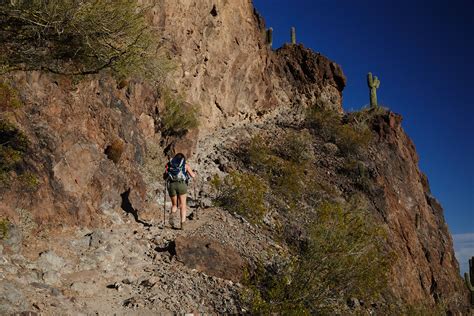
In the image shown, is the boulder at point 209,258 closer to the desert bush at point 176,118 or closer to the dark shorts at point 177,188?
the dark shorts at point 177,188

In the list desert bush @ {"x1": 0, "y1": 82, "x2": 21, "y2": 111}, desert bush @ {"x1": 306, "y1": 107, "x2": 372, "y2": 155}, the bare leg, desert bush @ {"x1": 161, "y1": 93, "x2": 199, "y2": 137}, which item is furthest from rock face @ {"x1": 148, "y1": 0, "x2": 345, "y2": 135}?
desert bush @ {"x1": 0, "y1": 82, "x2": 21, "y2": 111}

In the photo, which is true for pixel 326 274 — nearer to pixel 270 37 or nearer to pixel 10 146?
pixel 10 146

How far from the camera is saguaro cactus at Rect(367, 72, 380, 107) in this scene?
24067mm

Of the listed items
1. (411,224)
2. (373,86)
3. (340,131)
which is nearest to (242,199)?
(340,131)

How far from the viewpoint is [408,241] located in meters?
17.6

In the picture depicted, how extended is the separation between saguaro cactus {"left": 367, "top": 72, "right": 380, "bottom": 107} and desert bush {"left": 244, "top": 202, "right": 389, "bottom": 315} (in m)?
15.8

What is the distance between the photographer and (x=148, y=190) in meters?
10.3

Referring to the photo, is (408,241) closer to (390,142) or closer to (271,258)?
(390,142)

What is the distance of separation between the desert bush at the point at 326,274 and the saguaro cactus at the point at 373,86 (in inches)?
623

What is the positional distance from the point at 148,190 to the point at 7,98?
A: 161 inches

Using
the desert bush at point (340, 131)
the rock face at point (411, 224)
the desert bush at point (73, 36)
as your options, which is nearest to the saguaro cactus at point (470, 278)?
the rock face at point (411, 224)

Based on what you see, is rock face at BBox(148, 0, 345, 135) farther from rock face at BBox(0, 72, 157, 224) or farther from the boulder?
the boulder

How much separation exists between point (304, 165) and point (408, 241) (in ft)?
19.0

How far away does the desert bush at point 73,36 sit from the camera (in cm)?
625
